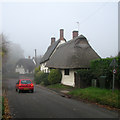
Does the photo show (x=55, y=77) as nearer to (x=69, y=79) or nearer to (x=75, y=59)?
(x=69, y=79)

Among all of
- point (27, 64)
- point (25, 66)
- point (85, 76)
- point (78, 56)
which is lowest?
point (85, 76)

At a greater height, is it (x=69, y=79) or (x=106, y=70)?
(x=106, y=70)

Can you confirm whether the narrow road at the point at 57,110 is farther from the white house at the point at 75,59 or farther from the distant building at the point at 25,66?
the distant building at the point at 25,66

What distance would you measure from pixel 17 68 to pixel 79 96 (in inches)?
3091

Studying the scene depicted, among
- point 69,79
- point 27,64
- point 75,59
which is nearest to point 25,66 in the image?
point 27,64

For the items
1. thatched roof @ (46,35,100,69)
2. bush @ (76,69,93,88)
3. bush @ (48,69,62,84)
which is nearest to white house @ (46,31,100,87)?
thatched roof @ (46,35,100,69)

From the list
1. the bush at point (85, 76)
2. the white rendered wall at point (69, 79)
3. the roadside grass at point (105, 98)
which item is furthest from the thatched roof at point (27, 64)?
the roadside grass at point (105, 98)

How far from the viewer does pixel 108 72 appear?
17141 mm

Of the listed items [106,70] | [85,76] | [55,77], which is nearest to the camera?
[106,70]

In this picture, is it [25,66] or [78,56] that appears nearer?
[78,56]

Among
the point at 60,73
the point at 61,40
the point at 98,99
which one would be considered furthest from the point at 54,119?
the point at 61,40

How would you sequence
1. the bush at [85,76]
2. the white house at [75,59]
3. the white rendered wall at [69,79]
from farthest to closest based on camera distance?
the white rendered wall at [69,79], the white house at [75,59], the bush at [85,76]

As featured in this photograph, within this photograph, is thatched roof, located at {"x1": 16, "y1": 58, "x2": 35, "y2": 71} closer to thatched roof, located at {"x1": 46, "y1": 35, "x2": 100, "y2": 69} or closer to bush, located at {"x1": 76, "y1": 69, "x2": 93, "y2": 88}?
thatched roof, located at {"x1": 46, "y1": 35, "x2": 100, "y2": 69}

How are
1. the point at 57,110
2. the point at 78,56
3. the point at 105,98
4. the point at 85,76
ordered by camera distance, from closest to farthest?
1. the point at 57,110
2. the point at 105,98
3. the point at 85,76
4. the point at 78,56
